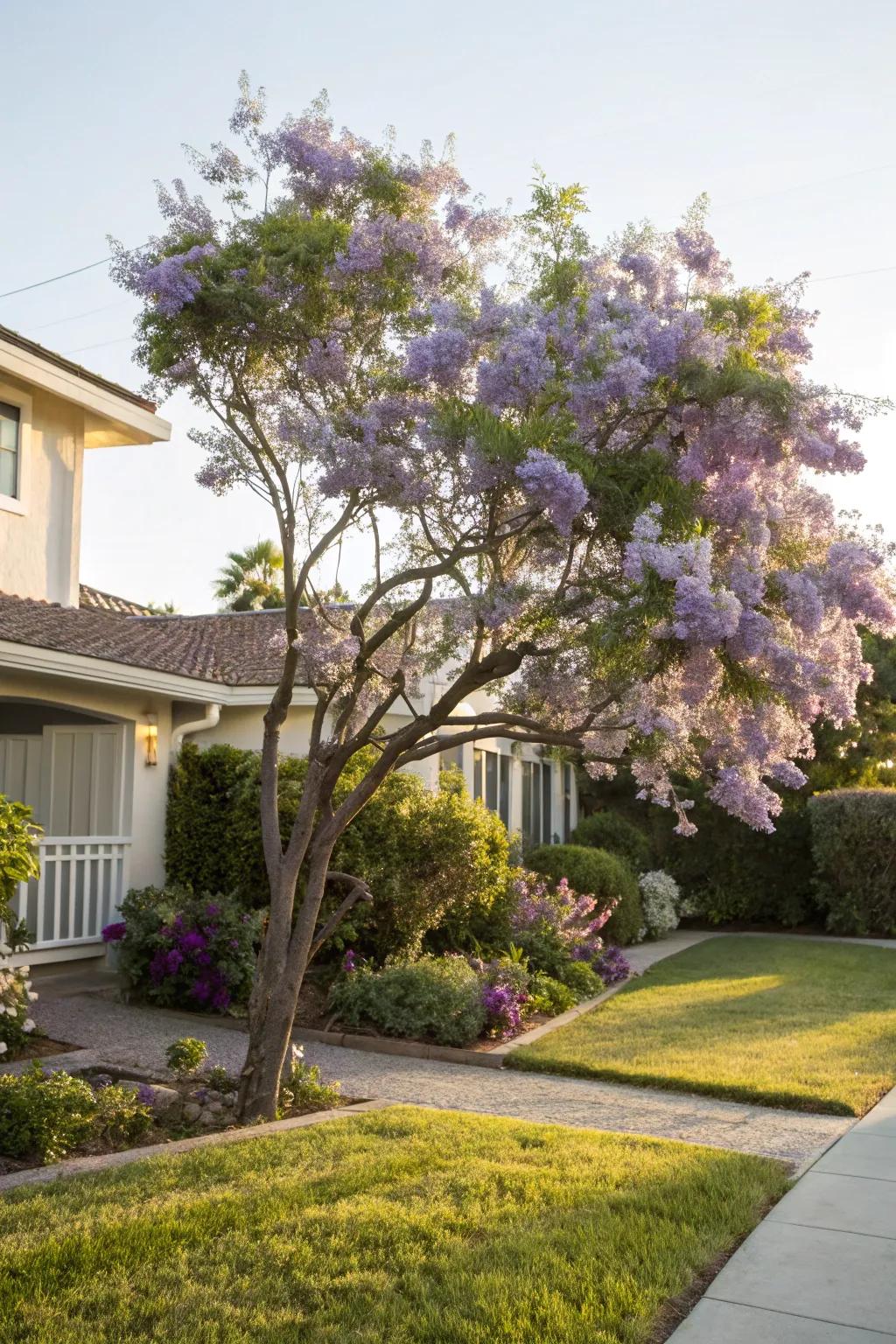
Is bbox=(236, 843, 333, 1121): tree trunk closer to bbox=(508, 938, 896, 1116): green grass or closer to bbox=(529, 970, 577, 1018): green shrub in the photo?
bbox=(508, 938, 896, 1116): green grass

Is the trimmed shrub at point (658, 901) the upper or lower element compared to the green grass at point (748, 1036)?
upper

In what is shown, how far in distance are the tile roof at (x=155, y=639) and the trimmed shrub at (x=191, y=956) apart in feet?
7.99

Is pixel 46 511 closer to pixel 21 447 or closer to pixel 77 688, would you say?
pixel 21 447

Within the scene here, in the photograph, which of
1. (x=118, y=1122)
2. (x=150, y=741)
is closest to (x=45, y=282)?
(x=150, y=741)

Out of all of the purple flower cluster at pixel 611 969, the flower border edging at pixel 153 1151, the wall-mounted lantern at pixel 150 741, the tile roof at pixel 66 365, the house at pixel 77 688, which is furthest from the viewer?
the purple flower cluster at pixel 611 969

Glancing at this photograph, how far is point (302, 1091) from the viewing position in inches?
276

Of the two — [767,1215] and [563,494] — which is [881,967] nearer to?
[767,1215]

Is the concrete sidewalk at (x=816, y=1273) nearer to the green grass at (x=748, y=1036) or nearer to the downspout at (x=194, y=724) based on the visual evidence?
the green grass at (x=748, y=1036)

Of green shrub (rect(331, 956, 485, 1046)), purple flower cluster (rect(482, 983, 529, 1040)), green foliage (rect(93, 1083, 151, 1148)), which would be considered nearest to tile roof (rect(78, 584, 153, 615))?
green shrub (rect(331, 956, 485, 1046))

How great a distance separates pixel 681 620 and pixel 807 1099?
14.5 ft

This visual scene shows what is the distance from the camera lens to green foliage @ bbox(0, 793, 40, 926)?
766cm

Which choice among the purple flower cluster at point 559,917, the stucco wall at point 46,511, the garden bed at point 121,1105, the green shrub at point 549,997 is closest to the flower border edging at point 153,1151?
the garden bed at point 121,1105

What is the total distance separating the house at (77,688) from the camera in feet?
35.3

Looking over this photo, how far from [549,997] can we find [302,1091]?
4485 millimetres
